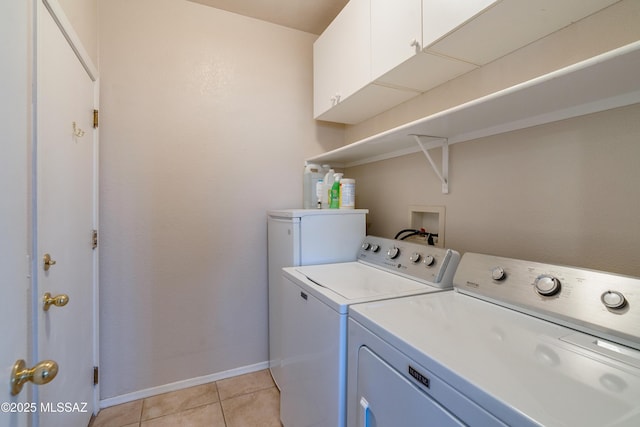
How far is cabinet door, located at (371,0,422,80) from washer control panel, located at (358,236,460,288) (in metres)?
0.88

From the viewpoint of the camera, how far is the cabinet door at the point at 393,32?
1247 millimetres

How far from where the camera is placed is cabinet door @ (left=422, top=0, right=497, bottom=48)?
1.01m

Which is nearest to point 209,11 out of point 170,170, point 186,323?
point 170,170

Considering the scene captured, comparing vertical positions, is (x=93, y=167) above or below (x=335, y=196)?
above

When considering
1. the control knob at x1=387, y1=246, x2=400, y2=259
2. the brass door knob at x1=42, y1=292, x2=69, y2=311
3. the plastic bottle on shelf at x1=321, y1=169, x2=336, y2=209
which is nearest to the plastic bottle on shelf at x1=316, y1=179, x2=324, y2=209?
the plastic bottle on shelf at x1=321, y1=169, x2=336, y2=209

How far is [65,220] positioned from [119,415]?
1.32m

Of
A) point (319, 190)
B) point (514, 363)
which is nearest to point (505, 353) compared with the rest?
point (514, 363)

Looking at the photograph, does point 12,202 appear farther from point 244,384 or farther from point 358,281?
point 244,384

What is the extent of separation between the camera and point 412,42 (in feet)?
4.09

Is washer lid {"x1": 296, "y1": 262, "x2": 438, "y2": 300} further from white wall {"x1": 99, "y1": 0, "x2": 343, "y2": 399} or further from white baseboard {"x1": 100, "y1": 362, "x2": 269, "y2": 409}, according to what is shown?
white baseboard {"x1": 100, "y1": 362, "x2": 269, "y2": 409}

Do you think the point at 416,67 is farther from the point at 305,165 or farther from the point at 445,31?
the point at 305,165

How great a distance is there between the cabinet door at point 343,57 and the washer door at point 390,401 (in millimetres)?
1374

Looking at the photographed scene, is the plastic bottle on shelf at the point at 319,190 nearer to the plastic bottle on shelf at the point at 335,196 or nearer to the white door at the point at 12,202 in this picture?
the plastic bottle on shelf at the point at 335,196

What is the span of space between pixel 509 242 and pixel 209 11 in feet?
7.72
